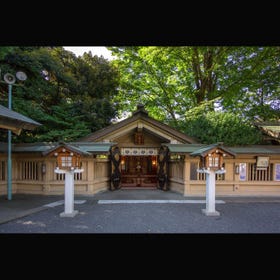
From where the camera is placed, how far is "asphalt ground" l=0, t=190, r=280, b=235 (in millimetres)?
5363

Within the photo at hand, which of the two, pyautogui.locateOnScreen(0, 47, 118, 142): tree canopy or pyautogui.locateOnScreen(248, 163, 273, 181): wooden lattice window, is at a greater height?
pyautogui.locateOnScreen(0, 47, 118, 142): tree canopy

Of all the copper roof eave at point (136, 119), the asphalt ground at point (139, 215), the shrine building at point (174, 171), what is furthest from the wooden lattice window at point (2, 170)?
the copper roof eave at point (136, 119)

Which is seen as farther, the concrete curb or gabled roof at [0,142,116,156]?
gabled roof at [0,142,116,156]

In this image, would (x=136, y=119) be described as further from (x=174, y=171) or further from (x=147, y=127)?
(x=174, y=171)

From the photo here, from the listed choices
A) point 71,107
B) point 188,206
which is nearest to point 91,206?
point 188,206

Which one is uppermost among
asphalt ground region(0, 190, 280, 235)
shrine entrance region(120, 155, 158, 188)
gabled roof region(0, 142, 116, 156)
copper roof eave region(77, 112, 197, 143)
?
copper roof eave region(77, 112, 197, 143)

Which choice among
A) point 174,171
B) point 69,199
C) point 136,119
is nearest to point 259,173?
point 174,171

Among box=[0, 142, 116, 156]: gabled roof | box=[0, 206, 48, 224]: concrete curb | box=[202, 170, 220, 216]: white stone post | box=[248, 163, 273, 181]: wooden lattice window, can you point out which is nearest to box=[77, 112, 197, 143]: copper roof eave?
box=[0, 142, 116, 156]: gabled roof

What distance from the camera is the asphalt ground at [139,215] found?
17.6 feet

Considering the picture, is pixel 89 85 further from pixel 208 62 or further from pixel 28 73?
pixel 208 62

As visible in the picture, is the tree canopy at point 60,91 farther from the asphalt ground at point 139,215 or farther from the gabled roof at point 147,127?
the asphalt ground at point 139,215

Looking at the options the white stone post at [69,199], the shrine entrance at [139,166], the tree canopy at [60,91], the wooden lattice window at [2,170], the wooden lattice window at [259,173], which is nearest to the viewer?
the white stone post at [69,199]

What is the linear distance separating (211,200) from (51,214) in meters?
6.51

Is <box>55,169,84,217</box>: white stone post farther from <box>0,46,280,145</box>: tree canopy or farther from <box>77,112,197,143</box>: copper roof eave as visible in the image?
<box>0,46,280,145</box>: tree canopy
